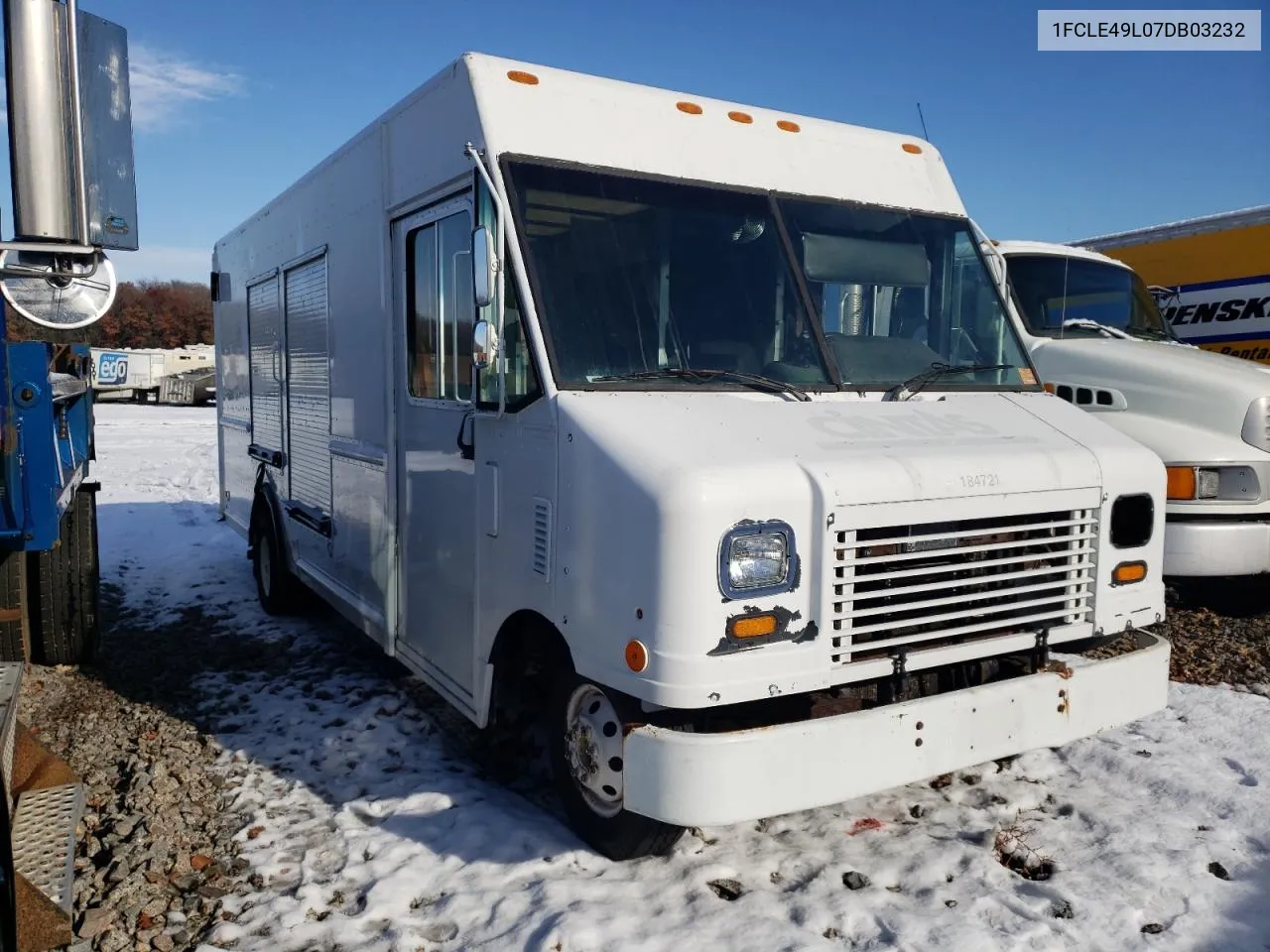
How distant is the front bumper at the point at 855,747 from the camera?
3.11m

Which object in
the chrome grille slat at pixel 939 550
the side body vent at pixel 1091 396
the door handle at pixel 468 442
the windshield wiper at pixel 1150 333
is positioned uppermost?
the windshield wiper at pixel 1150 333

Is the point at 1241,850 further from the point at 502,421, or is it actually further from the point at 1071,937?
the point at 502,421

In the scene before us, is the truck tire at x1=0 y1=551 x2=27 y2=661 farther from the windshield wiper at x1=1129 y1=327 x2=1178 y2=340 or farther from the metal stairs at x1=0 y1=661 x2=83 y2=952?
the windshield wiper at x1=1129 y1=327 x2=1178 y2=340

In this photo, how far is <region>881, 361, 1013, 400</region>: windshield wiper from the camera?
4.13 meters

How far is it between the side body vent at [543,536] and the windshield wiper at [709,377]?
487mm

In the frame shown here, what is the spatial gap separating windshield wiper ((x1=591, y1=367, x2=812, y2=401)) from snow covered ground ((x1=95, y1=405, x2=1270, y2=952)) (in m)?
1.74

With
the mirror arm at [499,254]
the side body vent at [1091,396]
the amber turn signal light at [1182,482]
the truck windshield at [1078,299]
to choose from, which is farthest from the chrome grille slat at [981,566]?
the truck windshield at [1078,299]

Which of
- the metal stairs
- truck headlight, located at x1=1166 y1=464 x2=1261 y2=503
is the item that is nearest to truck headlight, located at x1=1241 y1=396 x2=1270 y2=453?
truck headlight, located at x1=1166 y1=464 x2=1261 y2=503

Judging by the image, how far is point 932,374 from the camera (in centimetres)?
430

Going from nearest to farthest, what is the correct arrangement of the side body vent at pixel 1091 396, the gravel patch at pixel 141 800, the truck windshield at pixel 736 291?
the gravel patch at pixel 141 800, the truck windshield at pixel 736 291, the side body vent at pixel 1091 396

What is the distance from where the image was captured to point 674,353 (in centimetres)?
388

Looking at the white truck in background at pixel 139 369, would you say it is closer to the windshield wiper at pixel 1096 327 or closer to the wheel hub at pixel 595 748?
the windshield wiper at pixel 1096 327

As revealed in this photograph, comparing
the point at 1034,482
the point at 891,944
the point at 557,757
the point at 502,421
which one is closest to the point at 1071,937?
the point at 891,944

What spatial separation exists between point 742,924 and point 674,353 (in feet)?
6.64
